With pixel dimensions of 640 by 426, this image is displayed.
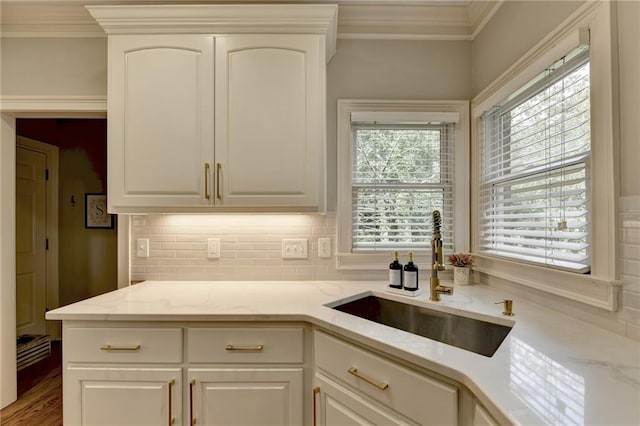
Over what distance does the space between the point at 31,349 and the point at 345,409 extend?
297cm

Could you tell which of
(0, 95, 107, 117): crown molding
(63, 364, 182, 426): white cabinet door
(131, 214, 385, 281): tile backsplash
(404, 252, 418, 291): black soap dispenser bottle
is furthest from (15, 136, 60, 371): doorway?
(404, 252, 418, 291): black soap dispenser bottle

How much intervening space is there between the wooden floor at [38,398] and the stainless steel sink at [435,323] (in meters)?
2.07

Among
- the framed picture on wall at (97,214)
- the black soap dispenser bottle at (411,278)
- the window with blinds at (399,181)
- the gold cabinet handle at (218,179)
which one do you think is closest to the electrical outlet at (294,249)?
the window with blinds at (399,181)

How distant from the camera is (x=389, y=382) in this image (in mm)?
995

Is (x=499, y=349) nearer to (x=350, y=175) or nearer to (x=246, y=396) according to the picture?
(x=246, y=396)

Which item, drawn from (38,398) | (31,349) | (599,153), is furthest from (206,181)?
(31,349)

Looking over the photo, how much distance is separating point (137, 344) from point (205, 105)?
3.83 feet

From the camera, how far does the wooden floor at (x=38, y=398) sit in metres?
1.94

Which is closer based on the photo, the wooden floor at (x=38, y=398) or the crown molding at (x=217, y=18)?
the crown molding at (x=217, y=18)

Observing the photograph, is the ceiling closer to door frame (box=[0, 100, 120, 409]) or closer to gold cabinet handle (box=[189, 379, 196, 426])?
door frame (box=[0, 100, 120, 409])

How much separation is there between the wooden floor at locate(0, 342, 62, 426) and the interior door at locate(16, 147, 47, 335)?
53 cm

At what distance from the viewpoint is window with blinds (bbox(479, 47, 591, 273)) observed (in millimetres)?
1145

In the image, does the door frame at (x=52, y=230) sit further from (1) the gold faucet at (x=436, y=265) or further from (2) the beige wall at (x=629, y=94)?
(2) the beige wall at (x=629, y=94)

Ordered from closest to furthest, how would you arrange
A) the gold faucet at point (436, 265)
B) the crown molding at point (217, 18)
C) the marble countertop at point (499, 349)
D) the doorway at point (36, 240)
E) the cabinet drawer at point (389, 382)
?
1. the marble countertop at point (499, 349)
2. the cabinet drawer at point (389, 382)
3. the gold faucet at point (436, 265)
4. the crown molding at point (217, 18)
5. the doorway at point (36, 240)
